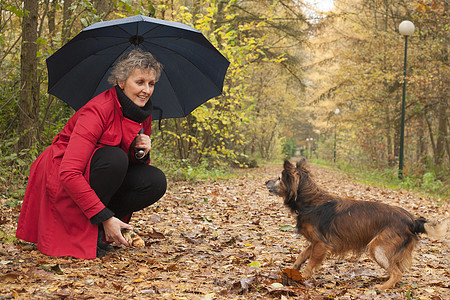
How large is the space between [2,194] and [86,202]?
355 cm

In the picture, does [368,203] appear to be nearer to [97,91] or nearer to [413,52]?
[97,91]

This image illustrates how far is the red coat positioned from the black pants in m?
0.10

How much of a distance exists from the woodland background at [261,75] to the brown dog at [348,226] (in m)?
2.91

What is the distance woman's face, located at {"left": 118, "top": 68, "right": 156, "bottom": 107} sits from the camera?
3.61 meters

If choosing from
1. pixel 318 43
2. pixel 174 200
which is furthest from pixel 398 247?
pixel 318 43

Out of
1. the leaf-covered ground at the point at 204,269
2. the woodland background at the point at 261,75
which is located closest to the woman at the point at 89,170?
the leaf-covered ground at the point at 204,269

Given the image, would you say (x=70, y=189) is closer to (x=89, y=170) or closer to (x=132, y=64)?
(x=89, y=170)

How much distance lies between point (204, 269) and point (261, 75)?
23.4m

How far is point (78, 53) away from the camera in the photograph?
13.3 ft

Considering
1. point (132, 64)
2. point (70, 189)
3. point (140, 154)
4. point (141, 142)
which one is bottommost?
point (70, 189)

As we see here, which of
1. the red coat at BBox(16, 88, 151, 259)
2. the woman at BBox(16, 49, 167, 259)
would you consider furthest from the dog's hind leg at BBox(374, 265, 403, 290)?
the red coat at BBox(16, 88, 151, 259)

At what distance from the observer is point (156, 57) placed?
14.8 ft

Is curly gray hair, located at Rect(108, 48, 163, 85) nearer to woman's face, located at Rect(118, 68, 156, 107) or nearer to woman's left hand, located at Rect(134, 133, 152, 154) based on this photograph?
woman's face, located at Rect(118, 68, 156, 107)

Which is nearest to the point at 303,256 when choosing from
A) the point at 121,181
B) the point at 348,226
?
the point at 348,226
